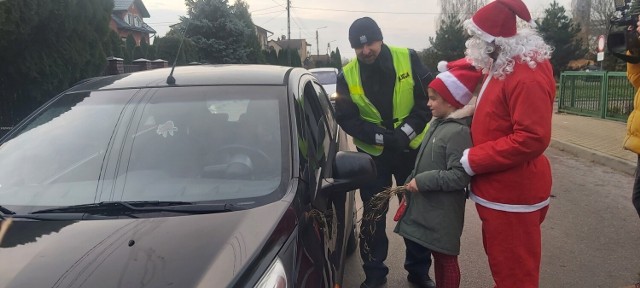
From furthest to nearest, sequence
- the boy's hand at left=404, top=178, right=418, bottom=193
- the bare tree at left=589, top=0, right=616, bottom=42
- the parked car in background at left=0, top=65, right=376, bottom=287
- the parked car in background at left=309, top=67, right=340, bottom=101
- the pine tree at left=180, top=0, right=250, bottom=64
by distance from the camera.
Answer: the bare tree at left=589, top=0, right=616, bottom=42, the pine tree at left=180, top=0, right=250, bottom=64, the parked car in background at left=309, top=67, right=340, bottom=101, the boy's hand at left=404, top=178, right=418, bottom=193, the parked car in background at left=0, top=65, right=376, bottom=287

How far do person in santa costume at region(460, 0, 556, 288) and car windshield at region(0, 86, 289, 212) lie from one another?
0.99 meters

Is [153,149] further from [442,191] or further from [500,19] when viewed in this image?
[500,19]

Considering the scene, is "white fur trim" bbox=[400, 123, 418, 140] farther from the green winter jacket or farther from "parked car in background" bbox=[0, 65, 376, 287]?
"parked car in background" bbox=[0, 65, 376, 287]

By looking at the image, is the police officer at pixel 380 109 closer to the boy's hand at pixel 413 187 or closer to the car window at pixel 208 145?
the boy's hand at pixel 413 187

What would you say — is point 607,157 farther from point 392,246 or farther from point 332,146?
point 332,146

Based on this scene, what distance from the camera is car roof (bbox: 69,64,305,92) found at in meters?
2.80

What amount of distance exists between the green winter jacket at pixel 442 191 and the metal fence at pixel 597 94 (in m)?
10.4

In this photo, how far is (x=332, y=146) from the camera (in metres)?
3.41

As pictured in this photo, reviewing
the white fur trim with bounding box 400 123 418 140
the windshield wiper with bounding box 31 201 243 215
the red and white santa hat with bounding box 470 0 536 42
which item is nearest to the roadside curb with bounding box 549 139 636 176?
the white fur trim with bounding box 400 123 418 140

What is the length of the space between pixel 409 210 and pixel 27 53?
9454 mm

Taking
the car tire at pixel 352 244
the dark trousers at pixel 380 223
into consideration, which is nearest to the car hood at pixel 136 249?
the dark trousers at pixel 380 223

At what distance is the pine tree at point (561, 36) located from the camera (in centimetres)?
3238

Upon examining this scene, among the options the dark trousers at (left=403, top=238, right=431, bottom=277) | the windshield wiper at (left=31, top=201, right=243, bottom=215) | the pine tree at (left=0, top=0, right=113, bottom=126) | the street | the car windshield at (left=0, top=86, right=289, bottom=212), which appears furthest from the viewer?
the pine tree at (left=0, top=0, right=113, bottom=126)

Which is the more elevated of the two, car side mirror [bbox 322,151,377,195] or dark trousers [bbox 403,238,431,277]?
car side mirror [bbox 322,151,377,195]
